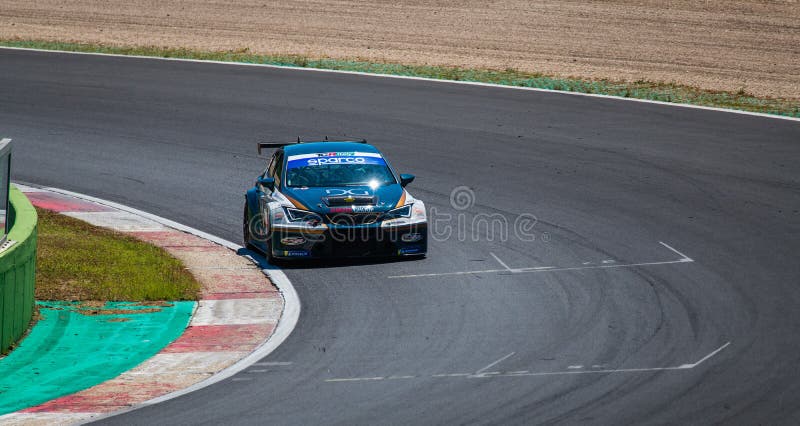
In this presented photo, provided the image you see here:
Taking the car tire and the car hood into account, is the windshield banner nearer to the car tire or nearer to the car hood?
the car hood

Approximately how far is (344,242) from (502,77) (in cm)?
1503

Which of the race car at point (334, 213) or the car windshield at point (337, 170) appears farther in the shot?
the car windshield at point (337, 170)

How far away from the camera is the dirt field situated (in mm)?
31984

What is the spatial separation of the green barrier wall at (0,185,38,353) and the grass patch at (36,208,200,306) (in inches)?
47.1

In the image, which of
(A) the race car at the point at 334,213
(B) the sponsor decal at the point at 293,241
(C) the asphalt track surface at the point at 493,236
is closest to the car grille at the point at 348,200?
(A) the race car at the point at 334,213

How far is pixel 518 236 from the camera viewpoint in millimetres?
15906

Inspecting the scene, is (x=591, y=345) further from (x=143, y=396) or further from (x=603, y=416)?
(x=143, y=396)

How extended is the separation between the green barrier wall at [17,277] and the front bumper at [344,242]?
10.5 ft

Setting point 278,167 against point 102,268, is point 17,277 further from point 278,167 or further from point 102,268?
point 278,167

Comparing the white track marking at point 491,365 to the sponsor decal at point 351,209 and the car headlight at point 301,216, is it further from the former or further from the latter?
the car headlight at point 301,216

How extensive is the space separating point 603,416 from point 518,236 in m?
6.88

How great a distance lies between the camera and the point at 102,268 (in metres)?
14.4

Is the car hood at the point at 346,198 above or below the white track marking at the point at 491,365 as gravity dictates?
above

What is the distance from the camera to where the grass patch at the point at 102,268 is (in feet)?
44.0
